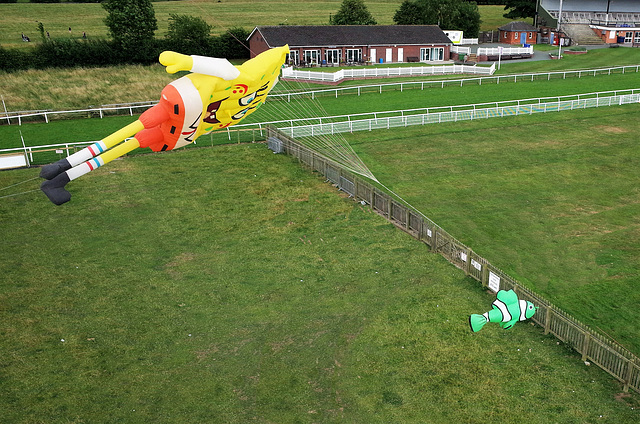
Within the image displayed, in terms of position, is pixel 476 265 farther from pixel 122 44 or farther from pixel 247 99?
pixel 122 44

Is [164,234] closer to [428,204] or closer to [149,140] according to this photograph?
[149,140]

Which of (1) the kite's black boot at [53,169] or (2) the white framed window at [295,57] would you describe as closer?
(1) the kite's black boot at [53,169]

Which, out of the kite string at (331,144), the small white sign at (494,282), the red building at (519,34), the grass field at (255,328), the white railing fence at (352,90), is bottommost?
the grass field at (255,328)

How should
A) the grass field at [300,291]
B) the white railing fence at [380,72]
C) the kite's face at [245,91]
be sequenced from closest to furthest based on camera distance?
the grass field at [300,291] < the kite's face at [245,91] < the white railing fence at [380,72]

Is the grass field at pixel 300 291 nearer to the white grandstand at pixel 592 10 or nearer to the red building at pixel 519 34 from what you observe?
the red building at pixel 519 34

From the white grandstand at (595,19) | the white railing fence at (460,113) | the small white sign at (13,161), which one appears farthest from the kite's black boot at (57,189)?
the white grandstand at (595,19)

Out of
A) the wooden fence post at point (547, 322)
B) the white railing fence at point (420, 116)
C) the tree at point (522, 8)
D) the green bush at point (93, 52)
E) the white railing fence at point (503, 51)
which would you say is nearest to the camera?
the wooden fence post at point (547, 322)

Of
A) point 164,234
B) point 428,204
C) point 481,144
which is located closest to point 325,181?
point 428,204
